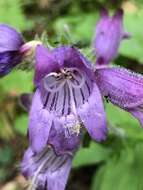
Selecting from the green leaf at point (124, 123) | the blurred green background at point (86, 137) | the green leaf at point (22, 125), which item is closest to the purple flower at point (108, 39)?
the blurred green background at point (86, 137)

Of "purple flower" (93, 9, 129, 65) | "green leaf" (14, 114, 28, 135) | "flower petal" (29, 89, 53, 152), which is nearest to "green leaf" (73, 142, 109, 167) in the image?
"green leaf" (14, 114, 28, 135)

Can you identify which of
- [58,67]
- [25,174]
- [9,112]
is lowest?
[9,112]

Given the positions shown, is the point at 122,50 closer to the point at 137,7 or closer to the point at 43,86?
the point at 137,7

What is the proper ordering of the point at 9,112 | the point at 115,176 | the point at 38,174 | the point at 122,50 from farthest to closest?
the point at 9,112 → the point at 122,50 → the point at 115,176 → the point at 38,174

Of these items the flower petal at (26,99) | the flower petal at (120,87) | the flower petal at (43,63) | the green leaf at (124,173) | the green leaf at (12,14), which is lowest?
the green leaf at (124,173)

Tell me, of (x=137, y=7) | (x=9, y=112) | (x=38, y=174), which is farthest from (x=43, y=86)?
(x=137, y=7)

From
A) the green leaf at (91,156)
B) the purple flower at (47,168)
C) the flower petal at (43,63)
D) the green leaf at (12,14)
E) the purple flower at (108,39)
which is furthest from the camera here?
the green leaf at (12,14)

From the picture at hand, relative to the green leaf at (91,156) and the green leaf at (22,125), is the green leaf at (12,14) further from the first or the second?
the green leaf at (91,156)

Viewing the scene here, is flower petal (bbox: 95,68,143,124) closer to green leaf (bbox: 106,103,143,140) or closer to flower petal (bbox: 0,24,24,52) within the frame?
flower petal (bbox: 0,24,24,52)
